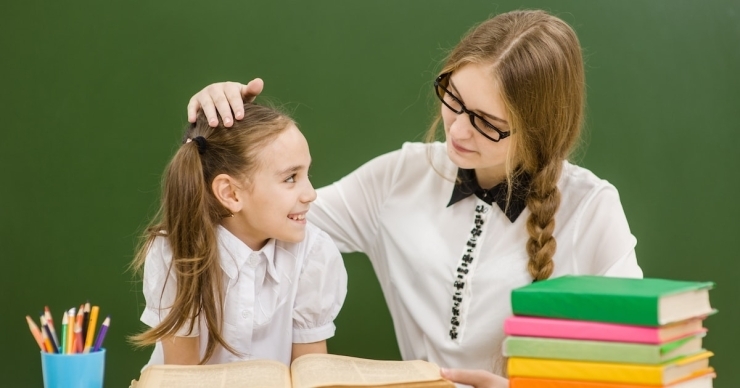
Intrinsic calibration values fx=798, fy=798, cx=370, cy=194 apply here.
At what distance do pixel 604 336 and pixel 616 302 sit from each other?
0.13 ft

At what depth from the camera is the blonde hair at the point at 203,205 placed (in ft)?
4.48

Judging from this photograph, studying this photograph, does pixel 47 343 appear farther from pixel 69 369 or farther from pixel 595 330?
pixel 595 330

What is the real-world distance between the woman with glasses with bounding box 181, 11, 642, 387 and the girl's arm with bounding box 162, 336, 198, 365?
0.39 metres

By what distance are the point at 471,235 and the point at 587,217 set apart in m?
0.22

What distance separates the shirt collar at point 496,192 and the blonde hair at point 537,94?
25 millimetres

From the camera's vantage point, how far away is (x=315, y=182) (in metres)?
2.07

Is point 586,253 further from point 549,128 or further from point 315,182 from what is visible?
point 315,182

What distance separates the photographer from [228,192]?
4.76 feet

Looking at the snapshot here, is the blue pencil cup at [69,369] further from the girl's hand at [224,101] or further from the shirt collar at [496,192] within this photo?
the shirt collar at [496,192]

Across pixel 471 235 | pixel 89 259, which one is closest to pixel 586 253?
pixel 471 235

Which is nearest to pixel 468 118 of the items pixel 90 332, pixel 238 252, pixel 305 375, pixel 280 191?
pixel 280 191

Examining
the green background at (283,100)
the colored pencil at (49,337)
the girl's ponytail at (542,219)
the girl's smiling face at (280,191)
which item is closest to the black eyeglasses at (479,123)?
the girl's ponytail at (542,219)

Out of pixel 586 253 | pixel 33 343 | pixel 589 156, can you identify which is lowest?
pixel 33 343

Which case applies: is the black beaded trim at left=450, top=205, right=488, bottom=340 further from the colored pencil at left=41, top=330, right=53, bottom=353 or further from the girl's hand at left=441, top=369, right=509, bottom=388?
the colored pencil at left=41, top=330, right=53, bottom=353
